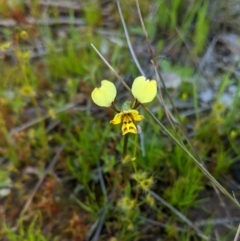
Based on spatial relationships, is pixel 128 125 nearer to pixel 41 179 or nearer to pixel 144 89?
pixel 144 89

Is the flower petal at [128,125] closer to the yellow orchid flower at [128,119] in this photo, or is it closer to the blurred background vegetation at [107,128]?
the yellow orchid flower at [128,119]

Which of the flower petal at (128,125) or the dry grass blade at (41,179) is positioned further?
the dry grass blade at (41,179)

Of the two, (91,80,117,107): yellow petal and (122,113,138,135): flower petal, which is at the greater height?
(91,80,117,107): yellow petal

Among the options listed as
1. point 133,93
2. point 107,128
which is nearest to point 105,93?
point 133,93

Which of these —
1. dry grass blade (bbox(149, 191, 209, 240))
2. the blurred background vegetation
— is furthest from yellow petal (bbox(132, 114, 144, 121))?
dry grass blade (bbox(149, 191, 209, 240))

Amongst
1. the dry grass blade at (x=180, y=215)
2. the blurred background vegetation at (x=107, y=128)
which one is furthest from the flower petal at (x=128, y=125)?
the dry grass blade at (x=180, y=215)

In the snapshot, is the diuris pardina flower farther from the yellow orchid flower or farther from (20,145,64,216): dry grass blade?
(20,145,64,216): dry grass blade

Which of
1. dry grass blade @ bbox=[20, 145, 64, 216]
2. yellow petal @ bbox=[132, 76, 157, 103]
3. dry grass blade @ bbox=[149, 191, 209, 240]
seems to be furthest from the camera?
dry grass blade @ bbox=[20, 145, 64, 216]
